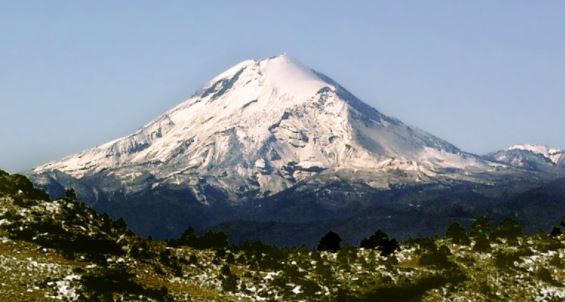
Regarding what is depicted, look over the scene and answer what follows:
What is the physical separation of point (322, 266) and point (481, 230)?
25186mm

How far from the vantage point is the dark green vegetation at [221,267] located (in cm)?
5503

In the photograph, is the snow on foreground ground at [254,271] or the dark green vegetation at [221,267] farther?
the dark green vegetation at [221,267]

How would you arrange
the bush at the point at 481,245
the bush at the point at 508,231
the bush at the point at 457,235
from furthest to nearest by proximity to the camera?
the bush at the point at 508,231 < the bush at the point at 457,235 < the bush at the point at 481,245

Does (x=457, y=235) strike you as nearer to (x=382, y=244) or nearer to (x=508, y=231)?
(x=508, y=231)

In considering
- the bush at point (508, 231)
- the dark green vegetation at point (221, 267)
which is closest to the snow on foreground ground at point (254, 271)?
the dark green vegetation at point (221, 267)

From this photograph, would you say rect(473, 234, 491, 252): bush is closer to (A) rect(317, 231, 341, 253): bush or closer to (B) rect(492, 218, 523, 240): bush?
(B) rect(492, 218, 523, 240): bush

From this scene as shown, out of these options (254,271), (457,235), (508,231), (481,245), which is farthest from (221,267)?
(508,231)

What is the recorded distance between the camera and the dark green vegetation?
5503cm

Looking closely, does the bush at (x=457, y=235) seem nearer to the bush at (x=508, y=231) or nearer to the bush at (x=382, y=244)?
the bush at (x=508, y=231)

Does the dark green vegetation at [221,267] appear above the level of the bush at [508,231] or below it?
below

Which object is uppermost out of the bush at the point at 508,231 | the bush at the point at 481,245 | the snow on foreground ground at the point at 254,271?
the bush at the point at 508,231

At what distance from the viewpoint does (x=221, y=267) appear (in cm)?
6562

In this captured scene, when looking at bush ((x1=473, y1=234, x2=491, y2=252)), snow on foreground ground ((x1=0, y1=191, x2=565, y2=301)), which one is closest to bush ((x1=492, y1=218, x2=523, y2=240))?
bush ((x1=473, y1=234, x2=491, y2=252))

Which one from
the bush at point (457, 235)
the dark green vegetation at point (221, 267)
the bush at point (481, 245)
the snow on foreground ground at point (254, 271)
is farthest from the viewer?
the bush at point (457, 235)
